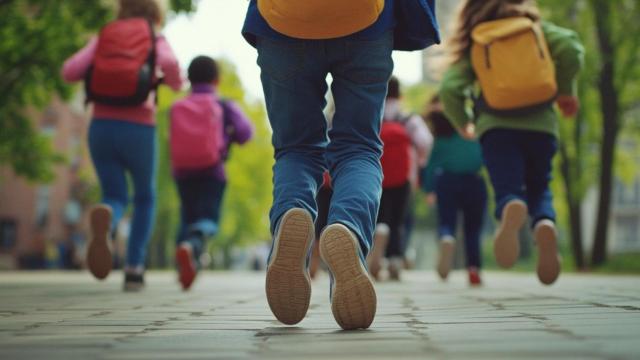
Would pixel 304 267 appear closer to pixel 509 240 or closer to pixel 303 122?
pixel 303 122

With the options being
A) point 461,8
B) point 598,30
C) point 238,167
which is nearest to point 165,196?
point 238,167

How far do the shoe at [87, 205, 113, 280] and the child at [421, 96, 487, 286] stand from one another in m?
4.04

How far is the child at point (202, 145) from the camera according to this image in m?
8.27

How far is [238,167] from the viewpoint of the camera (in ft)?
121

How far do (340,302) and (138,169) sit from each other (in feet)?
14.2

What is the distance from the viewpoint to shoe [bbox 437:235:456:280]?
982cm

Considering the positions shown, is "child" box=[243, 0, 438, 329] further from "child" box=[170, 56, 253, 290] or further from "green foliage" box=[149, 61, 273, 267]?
"green foliage" box=[149, 61, 273, 267]

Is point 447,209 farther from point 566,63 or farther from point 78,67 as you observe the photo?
point 78,67

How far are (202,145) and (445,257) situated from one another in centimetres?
331

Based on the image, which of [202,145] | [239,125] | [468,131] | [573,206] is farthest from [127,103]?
[573,206]

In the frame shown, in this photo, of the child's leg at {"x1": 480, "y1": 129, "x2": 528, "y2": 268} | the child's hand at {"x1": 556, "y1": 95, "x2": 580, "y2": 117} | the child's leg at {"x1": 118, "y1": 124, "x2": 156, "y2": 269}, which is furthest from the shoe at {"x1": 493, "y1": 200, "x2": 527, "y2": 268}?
the child's leg at {"x1": 118, "y1": 124, "x2": 156, "y2": 269}

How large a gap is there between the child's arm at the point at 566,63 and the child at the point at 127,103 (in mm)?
2865

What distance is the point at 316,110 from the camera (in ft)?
12.6

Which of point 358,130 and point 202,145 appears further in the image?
point 202,145
